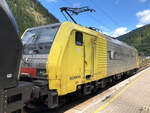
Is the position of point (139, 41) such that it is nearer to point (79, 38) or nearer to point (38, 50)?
point (79, 38)

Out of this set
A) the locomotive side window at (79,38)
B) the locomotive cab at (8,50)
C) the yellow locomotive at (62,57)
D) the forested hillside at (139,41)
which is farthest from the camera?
the forested hillside at (139,41)

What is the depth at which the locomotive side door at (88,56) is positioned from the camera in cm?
530

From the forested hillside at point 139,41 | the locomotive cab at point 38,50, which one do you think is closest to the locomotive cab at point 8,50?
the locomotive cab at point 38,50

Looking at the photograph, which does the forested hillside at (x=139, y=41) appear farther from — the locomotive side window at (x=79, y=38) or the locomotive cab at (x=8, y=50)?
the locomotive cab at (x=8, y=50)

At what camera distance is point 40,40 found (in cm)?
495

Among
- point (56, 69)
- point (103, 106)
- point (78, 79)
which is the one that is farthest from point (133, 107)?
point (56, 69)

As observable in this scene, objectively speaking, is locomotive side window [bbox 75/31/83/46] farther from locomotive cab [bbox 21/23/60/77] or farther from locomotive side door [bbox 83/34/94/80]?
locomotive cab [bbox 21/23/60/77]

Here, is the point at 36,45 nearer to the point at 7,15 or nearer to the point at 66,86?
the point at 66,86

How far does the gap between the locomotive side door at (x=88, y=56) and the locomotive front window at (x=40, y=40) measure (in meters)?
1.25

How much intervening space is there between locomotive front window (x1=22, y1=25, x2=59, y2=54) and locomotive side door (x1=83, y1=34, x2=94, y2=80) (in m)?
1.25

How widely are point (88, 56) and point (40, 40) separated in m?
1.85

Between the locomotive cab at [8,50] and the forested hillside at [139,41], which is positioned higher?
the forested hillside at [139,41]

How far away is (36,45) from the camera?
489 cm

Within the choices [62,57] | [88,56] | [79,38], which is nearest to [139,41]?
[88,56]
